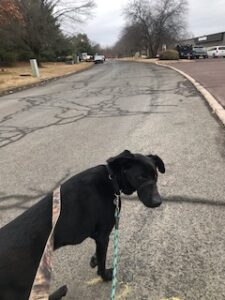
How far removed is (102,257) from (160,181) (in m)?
2.26

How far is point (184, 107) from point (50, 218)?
855cm

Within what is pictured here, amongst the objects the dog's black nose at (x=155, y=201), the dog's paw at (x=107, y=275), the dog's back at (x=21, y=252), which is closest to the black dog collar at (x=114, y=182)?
the dog's black nose at (x=155, y=201)

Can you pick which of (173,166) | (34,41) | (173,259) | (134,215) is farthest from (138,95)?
(34,41)

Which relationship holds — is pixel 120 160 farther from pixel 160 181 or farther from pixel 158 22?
pixel 158 22

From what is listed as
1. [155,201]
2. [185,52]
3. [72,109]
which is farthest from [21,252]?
[185,52]

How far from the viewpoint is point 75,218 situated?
256 centimetres

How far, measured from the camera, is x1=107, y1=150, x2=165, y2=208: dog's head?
259 cm

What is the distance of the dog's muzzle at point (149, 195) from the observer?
2.56 m

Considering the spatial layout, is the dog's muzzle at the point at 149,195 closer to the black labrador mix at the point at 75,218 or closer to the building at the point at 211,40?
the black labrador mix at the point at 75,218

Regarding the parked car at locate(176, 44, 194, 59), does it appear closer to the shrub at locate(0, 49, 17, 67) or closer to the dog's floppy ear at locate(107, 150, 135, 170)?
the shrub at locate(0, 49, 17, 67)

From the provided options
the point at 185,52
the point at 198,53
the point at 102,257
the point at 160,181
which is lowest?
the point at 198,53

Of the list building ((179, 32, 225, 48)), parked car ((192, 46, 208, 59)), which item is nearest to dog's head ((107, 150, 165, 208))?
parked car ((192, 46, 208, 59))

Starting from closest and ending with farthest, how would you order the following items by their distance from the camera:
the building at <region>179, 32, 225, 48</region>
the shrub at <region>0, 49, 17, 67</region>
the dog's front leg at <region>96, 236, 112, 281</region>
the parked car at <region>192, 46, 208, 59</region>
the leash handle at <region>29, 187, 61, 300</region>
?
the leash handle at <region>29, 187, 61, 300</region> < the dog's front leg at <region>96, 236, 112, 281</region> < the shrub at <region>0, 49, 17, 67</region> < the parked car at <region>192, 46, 208, 59</region> < the building at <region>179, 32, 225, 48</region>

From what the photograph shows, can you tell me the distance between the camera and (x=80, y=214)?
2590mm
